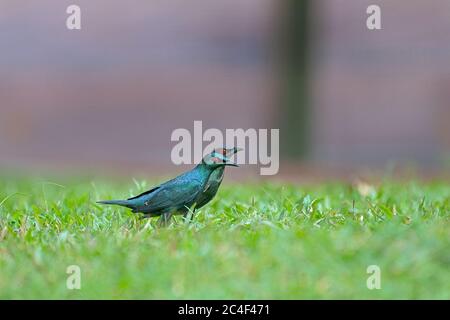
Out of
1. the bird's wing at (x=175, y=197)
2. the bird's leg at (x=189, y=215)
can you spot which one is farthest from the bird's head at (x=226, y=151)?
the bird's leg at (x=189, y=215)

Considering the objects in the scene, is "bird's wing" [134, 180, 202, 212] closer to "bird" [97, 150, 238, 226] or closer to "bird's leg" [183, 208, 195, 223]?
"bird" [97, 150, 238, 226]

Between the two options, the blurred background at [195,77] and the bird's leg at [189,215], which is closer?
the bird's leg at [189,215]

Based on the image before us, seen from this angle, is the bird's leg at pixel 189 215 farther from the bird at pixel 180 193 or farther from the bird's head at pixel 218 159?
the bird's head at pixel 218 159

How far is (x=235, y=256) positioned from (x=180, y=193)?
888 millimetres

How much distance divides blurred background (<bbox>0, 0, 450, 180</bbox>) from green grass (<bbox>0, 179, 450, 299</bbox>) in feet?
27.0

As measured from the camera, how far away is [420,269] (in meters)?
4.03

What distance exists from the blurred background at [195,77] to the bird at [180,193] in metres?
8.30

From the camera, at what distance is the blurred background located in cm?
1470

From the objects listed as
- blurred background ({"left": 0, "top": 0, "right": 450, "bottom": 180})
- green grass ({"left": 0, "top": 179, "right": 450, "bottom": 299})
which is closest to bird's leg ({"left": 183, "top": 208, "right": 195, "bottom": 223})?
green grass ({"left": 0, "top": 179, "right": 450, "bottom": 299})

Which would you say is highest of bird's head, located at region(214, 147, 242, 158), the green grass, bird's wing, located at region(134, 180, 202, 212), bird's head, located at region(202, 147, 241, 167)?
bird's head, located at region(214, 147, 242, 158)

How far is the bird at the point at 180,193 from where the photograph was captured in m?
4.99

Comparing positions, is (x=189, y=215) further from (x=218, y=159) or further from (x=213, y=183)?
(x=218, y=159)
